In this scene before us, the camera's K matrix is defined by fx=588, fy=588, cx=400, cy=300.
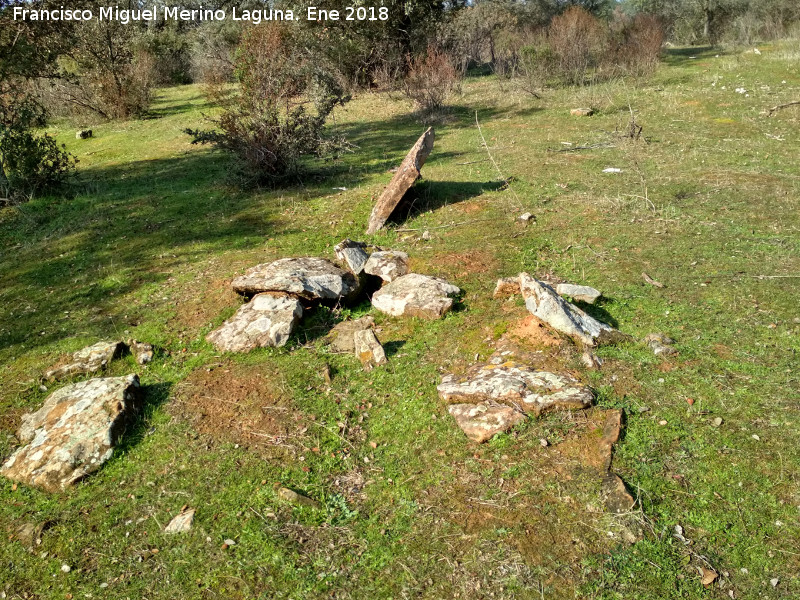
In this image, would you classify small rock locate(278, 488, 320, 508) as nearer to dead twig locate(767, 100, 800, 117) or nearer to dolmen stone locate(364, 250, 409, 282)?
dolmen stone locate(364, 250, 409, 282)

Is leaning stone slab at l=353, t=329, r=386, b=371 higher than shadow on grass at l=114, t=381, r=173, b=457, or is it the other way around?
leaning stone slab at l=353, t=329, r=386, b=371

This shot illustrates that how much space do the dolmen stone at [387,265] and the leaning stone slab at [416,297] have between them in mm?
315

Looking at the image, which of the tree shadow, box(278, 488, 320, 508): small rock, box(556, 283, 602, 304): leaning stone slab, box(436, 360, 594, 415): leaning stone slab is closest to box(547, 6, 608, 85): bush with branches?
the tree shadow

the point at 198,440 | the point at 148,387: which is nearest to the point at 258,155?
the point at 148,387

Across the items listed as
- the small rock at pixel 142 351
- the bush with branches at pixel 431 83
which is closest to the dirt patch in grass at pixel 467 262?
the small rock at pixel 142 351

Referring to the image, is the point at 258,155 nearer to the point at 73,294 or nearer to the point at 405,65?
the point at 73,294

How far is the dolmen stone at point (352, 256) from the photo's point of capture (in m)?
6.99

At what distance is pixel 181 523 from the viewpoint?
12.7ft

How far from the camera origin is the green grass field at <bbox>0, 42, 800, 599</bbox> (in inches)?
137

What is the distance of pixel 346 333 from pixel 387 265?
1356mm

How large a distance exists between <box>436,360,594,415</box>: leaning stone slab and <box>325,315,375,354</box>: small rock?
1246 millimetres

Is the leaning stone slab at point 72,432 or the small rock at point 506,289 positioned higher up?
the small rock at point 506,289

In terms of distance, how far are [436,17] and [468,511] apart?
22130 mm

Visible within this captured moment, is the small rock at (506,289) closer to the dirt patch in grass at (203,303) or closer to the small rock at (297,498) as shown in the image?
the dirt patch in grass at (203,303)
